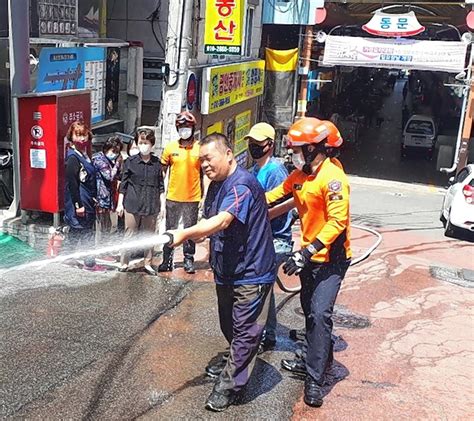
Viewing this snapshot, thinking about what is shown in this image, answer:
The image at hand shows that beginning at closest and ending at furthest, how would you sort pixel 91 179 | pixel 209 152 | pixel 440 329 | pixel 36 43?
1. pixel 209 152
2. pixel 440 329
3. pixel 91 179
4. pixel 36 43

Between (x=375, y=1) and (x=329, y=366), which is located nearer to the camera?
(x=329, y=366)

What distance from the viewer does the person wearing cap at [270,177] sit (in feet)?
16.8

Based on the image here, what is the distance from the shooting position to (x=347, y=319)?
618 cm

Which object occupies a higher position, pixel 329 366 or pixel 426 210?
pixel 329 366

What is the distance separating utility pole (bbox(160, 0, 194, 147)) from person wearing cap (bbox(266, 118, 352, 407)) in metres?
4.49

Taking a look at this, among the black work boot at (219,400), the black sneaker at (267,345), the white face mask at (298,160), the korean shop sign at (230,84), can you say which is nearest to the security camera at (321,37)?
the korean shop sign at (230,84)

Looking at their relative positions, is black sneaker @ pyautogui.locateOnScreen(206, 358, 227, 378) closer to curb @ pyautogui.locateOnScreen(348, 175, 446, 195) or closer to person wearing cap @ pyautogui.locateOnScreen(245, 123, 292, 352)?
person wearing cap @ pyautogui.locateOnScreen(245, 123, 292, 352)

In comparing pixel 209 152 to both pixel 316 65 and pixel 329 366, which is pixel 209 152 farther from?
pixel 316 65

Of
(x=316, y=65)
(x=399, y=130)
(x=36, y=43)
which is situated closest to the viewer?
(x=36, y=43)

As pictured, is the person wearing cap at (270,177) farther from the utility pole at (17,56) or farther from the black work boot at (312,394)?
the utility pole at (17,56)

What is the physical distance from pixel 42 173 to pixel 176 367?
4.07m

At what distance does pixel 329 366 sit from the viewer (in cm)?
477

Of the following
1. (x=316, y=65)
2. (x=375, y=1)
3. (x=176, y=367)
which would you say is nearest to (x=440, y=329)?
(x=176, y=367)

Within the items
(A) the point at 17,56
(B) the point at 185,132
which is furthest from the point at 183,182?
(A) the point at 17,56
